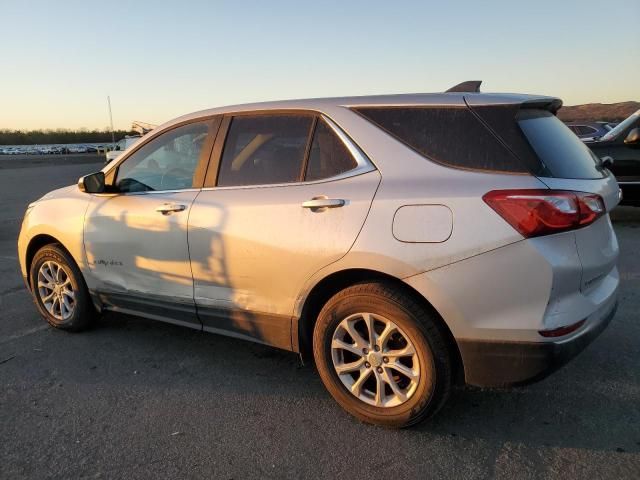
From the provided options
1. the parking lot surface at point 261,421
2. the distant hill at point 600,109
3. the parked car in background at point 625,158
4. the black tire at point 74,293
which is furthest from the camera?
the distant hill at point 600,109

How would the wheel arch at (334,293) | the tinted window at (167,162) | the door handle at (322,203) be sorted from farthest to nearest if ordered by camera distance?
the tinted window at (167,162) < the door handle at (322,203) < the wheel arch at (334,293)

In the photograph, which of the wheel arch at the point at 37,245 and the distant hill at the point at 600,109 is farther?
the distant hill at the point at 600,109

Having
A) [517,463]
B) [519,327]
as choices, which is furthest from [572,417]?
[519,327]

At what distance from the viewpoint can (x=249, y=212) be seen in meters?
→ 3.17

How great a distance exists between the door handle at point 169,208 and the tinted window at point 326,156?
3.08 feet

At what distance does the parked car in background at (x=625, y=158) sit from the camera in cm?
817

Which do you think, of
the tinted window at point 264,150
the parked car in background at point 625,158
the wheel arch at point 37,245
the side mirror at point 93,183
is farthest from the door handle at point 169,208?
the parked car in background at point 625,158

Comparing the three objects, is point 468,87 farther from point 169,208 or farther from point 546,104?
point 169,208

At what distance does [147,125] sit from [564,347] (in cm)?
1750

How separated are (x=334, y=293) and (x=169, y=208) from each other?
50.9 inches

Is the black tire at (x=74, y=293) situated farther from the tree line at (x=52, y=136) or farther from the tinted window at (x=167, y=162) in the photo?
the tree line at (x=52, y=136)

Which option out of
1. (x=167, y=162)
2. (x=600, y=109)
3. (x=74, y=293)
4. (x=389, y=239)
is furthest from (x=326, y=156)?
(x=600, y=109)

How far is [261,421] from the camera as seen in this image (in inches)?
118

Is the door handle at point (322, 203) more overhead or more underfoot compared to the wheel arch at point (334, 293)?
more overhead
